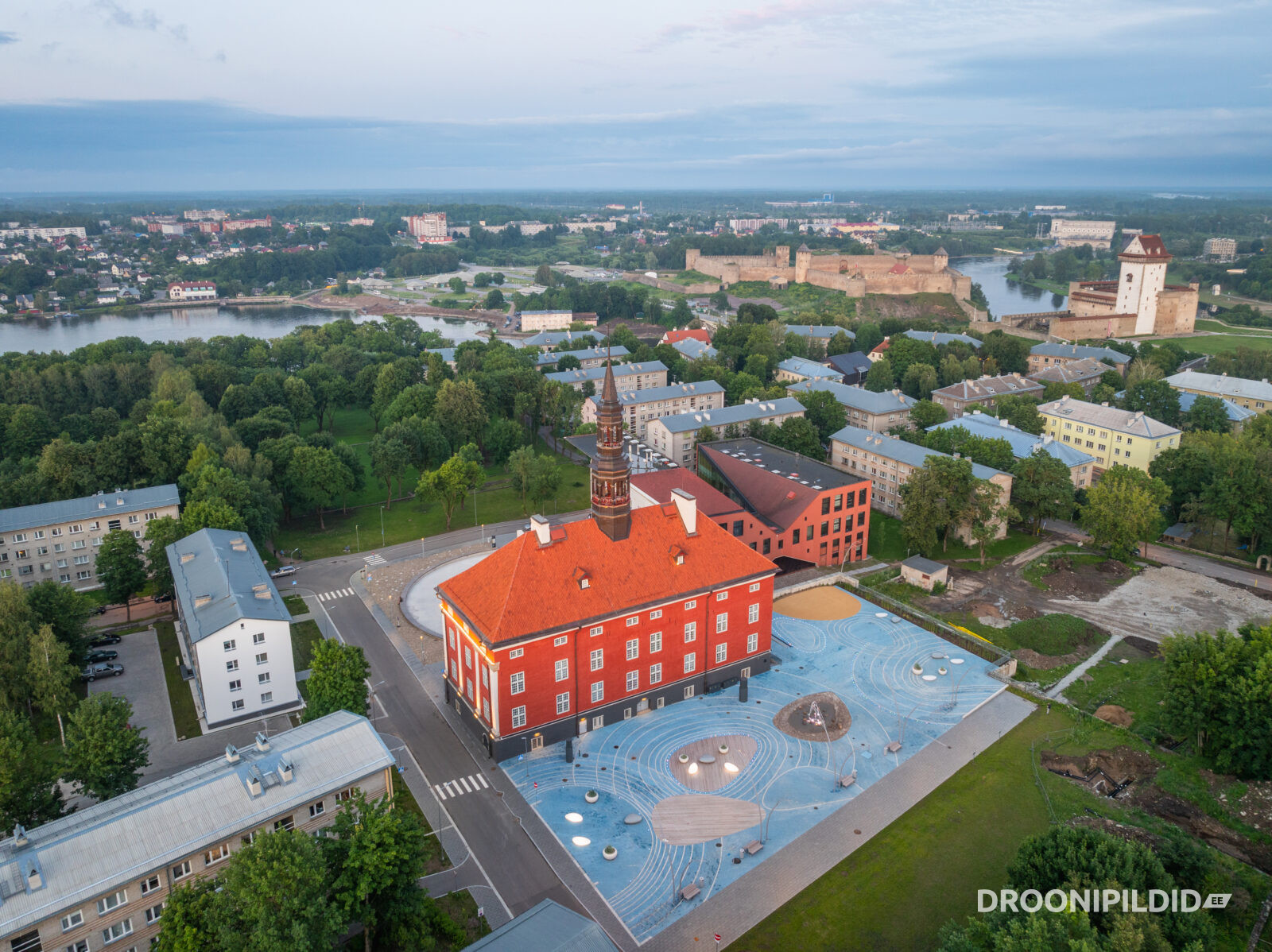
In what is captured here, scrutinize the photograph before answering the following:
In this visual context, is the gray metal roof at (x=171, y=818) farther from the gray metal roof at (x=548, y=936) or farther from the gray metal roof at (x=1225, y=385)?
the gray metal roof at (x=1225, y=385)

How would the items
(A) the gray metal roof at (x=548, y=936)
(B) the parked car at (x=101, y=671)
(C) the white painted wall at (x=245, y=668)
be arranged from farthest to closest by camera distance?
(B) the parked car at (x=101, y=671) < (C) the white painted wall at (x=245, y=668) < (A) the gray metal roof at (x=548, y=936)

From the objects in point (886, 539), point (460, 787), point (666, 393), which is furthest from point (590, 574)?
point (666, 393)

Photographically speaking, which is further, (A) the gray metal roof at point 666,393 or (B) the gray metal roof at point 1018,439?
(A) the gray metal roof at point 666,393

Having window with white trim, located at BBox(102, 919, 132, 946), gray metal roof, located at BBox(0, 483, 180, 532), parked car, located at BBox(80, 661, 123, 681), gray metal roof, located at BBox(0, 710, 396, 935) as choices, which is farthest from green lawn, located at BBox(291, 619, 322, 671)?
window with white trim, located at BBox(102, 919, 132, 946)

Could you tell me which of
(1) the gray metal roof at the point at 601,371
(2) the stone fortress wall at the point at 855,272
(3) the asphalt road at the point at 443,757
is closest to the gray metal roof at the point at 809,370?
(1) the gray metal roof at the point at 601,371

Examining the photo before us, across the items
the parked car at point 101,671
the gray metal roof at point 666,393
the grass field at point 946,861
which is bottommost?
the grass field at point 946,861

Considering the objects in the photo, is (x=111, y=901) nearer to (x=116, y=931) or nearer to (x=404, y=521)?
(x=116, y=931)

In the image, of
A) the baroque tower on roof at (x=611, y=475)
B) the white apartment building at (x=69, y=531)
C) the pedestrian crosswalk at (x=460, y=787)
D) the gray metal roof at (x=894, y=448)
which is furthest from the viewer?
the gray metal roof at (x=894, y=448)
